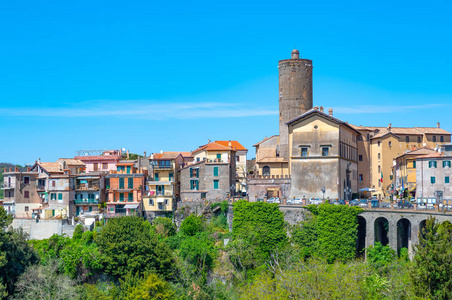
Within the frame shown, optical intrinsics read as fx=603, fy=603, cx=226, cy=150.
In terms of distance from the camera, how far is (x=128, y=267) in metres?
60.4

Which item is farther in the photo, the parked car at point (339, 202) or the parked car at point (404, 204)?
the parked car at point (339, 202)

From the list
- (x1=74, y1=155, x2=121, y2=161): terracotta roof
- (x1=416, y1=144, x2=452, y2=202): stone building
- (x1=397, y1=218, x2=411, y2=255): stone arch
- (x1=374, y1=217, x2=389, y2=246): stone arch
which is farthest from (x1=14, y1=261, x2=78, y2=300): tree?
(x1=416, y1=144, x2=452, y2=202): stone building

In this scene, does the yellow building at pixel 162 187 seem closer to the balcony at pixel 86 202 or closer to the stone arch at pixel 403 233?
the balcony at pixel 86 202

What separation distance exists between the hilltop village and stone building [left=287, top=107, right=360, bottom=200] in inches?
4.5

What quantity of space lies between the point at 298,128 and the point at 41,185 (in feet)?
113

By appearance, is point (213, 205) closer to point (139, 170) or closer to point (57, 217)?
point (139, 170)

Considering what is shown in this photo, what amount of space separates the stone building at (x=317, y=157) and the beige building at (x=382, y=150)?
11.8m

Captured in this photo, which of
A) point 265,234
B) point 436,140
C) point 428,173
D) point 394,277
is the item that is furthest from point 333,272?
point 436,140

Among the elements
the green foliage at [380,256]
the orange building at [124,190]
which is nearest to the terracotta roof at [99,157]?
the orange building at [124,190]

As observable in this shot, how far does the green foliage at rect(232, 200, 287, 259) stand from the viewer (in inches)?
Answer: 2495

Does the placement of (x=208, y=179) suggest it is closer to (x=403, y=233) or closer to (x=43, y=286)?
(x=43, y=286)

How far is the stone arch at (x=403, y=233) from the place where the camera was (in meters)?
60.3

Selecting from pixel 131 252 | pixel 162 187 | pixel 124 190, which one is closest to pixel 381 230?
pixel 131 252

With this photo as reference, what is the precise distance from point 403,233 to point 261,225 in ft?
48.0
